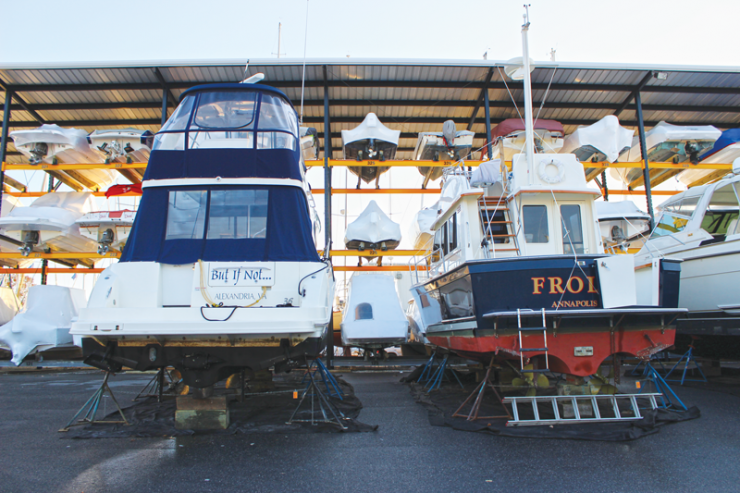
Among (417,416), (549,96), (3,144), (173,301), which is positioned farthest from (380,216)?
(3,144)

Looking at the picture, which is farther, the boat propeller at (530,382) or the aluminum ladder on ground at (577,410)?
the boat propeller at (530,382)

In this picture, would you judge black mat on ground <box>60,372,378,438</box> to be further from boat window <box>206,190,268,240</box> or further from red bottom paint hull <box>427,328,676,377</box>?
boat window <box>206,190,268,240</box>

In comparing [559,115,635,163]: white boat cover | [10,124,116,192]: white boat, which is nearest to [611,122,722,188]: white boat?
[559,115,635,163]: white boat cover

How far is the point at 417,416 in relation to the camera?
5.52 metres

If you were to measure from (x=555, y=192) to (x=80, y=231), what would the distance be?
43.0 feet

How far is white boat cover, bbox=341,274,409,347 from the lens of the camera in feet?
31.1

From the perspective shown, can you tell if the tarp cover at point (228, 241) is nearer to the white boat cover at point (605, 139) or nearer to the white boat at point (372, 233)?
the white boat at point (372, 233)

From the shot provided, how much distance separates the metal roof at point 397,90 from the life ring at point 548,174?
16.9 ft

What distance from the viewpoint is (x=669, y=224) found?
8586 mm

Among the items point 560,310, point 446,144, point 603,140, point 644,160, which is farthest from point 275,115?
point 644,160

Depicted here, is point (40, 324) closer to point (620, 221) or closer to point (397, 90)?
point (397, 90)

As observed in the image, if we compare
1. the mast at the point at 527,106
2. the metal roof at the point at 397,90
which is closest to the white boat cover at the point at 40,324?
the metal roof at the point at 397,90

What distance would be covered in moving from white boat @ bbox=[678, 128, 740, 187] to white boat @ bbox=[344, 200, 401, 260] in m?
9.67

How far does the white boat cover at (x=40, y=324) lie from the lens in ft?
33.4
